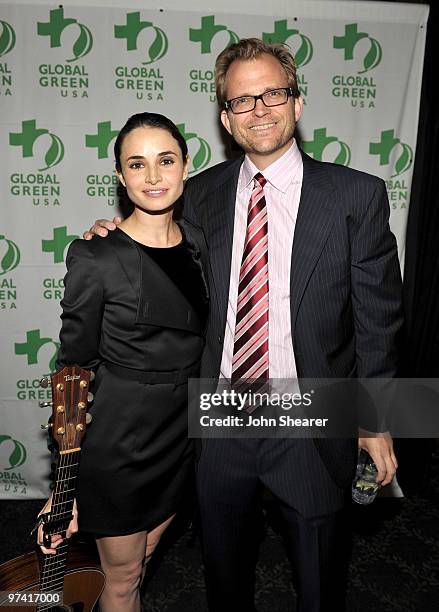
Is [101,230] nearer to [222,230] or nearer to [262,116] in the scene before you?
[222,230]

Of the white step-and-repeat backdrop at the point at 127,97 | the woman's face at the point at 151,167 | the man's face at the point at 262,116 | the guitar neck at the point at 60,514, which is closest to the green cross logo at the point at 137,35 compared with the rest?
the white step-and-repeat backdrop at the point at 127,97

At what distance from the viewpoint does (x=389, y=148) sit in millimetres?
3205

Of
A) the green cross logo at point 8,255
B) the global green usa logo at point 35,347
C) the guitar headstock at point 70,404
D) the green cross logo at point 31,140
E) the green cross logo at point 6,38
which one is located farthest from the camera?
the global green usa logo at point 35,347

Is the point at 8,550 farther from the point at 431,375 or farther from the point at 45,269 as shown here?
the point at 431,375

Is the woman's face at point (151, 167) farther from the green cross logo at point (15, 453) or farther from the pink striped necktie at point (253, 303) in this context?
the green cross logo at point (15, 453)

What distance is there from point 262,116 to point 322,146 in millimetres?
1493

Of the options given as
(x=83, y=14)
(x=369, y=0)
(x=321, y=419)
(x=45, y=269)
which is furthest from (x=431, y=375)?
(x=83, y=14)

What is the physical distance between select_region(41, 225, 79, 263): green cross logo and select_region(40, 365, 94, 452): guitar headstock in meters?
1.67

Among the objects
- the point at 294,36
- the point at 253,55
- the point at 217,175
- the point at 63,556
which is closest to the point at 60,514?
the point at 63,556

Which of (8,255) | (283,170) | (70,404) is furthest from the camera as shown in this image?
(8,255)

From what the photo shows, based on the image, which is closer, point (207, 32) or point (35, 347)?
point (207, 32)

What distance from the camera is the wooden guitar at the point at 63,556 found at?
1643 mm

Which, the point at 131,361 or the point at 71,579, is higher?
the point at 131,361

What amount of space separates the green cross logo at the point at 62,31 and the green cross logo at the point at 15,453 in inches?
86.7
